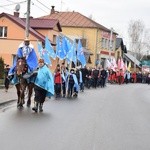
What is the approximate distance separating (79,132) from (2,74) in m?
21.6

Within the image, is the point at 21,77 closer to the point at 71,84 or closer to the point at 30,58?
the point at 30,58

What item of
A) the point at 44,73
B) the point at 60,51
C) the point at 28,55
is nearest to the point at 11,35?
the point at 60,51

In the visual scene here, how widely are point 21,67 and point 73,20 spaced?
6377cm

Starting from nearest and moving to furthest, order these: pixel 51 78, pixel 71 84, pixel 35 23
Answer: pixel 51 78
pixel 71 84
pixel 35 23

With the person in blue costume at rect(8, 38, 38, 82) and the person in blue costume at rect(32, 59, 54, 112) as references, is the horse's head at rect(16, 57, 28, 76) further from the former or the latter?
the person in blue costume at rect(32, 59, 54, 112)

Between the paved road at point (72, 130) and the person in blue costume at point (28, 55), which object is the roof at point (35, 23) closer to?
the person in blue costume at point (28, 55)

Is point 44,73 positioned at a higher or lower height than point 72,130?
higher

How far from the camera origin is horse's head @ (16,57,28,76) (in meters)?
16.2

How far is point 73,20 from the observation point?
79438 millimetres

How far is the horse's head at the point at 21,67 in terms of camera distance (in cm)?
1616

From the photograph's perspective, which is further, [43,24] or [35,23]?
[35,23]

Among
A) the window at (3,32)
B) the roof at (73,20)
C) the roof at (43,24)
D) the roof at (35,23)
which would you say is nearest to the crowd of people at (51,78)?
the roof at (35,23)

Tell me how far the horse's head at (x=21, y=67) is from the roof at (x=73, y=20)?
62.1 m

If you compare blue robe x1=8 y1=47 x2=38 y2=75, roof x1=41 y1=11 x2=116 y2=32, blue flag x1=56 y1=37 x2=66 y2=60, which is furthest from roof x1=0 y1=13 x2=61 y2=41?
blue robe x1=8 y1=47 x2=38 y2=75
